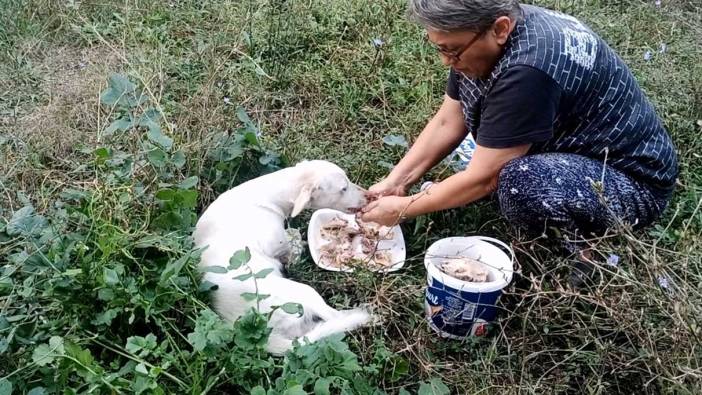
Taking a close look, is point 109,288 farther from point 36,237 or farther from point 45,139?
point 45,139

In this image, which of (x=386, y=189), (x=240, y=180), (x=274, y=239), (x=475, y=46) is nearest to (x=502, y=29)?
(x=475, y=46)

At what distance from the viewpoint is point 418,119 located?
3.43 meters

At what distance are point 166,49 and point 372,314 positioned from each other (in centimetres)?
228

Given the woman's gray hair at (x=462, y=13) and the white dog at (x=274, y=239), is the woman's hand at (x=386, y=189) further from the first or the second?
the woman's gray hair at (x=462, y=13)

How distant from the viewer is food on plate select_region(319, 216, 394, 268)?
2701mm

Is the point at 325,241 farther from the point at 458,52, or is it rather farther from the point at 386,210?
the point at 458,52

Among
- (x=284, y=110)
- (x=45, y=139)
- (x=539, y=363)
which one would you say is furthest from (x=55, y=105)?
(x=539, y=363)

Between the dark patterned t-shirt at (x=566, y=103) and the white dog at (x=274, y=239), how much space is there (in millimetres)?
651

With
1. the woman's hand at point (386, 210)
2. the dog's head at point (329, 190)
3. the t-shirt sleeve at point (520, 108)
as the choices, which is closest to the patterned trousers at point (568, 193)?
the t-shirt sleeve at point (520, 108)

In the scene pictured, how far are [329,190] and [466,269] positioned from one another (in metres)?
0.71

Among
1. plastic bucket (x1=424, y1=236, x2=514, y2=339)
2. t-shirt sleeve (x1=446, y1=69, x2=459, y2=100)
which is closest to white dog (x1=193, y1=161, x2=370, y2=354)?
plastic bucket (x1=424, y1=236, x2=514, y2=339)

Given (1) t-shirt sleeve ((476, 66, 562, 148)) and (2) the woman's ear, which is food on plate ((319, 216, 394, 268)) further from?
(2) the woman's ear

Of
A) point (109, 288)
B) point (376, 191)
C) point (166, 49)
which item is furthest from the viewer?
point (166, 49)

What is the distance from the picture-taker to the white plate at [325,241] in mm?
2684
